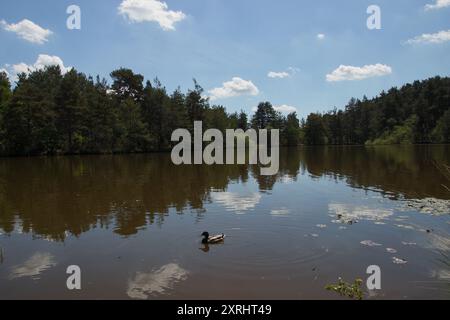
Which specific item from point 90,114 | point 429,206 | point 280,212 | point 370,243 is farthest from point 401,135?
point 370,243

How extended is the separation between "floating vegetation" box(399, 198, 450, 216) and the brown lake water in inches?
1.7

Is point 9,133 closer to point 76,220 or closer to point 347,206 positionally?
point 76,220

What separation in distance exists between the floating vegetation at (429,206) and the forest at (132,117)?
6192 centimetres

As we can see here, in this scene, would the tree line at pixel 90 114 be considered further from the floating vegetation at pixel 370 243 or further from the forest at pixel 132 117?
the floating vegetation at pixel 370 243

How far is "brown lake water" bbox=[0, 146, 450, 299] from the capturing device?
9031mm

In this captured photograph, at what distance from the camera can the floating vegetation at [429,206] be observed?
1622cm

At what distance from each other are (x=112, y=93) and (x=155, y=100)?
30.7 ft

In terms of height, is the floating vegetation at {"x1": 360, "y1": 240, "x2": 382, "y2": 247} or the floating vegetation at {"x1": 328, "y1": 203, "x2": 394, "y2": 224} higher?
the floating vegetation at {"x1": 328, "y1": 203, "x2": 394, "y2": 224}

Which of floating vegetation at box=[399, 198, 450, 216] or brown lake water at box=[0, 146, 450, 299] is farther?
floating vegetation at box=[399, 198, 450, 216]

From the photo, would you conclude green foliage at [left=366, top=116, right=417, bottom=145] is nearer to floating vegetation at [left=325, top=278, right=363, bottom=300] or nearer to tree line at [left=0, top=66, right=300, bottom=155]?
tree line at [left=0, top=66, right=300, bottom=155]

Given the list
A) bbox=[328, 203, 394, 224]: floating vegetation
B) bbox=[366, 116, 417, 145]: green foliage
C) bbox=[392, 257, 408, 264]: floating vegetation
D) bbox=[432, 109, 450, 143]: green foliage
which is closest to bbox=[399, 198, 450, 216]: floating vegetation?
bbox=[328, 203, 394, 224]: floating vegetation

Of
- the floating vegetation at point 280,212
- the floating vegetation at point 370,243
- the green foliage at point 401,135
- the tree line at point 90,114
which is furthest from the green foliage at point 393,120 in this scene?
the floating vegetation at point 370,243
